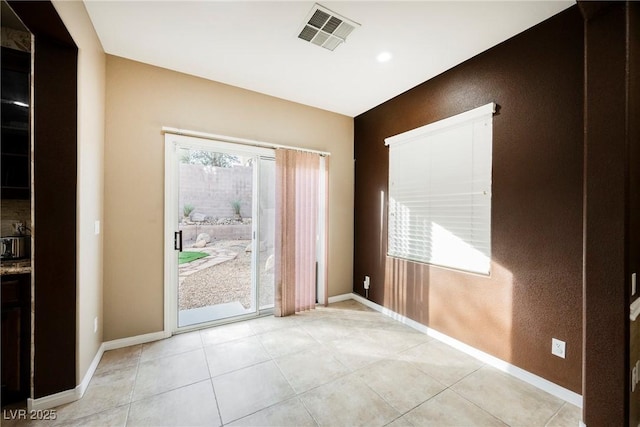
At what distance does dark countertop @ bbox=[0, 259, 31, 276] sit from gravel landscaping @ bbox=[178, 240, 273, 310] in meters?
1.55

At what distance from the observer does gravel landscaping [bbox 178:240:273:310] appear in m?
3.32

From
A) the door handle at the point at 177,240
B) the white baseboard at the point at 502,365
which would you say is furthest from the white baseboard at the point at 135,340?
the white baseboard at the point at 502,365

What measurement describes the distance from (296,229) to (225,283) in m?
1.38

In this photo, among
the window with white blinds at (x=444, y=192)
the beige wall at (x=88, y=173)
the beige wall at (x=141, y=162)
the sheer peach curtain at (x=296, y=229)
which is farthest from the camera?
the sheer peach curtain at (x=296, y=229)

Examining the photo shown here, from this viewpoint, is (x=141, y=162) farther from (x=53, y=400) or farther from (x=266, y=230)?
(x=53, y=400)

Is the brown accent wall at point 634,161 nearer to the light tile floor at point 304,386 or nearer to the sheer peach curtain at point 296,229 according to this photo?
the light tile floor at point 304,386

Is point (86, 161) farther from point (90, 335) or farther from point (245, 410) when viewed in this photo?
point (245, 410)

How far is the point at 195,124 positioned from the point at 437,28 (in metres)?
2.53

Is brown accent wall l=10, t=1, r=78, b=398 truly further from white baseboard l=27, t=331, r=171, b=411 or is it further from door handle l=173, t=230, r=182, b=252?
door handle l=173, t=230, r=182, b=252

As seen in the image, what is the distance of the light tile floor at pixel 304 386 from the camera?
168 centimetres

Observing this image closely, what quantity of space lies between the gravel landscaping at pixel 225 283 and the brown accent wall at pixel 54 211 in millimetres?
1452

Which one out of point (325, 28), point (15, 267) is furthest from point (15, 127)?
point (325, 28)

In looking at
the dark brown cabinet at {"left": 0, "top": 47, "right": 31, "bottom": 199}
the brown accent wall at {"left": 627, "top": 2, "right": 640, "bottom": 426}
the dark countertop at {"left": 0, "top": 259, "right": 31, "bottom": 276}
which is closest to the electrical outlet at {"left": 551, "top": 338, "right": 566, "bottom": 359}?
the brown accent wall at {"left": 627, "top": 2, "right": 640, "bottom": 426}

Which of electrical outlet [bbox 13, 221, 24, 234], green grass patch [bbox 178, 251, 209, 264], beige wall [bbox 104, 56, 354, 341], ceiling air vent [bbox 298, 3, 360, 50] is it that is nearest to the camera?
ceiling air vent [bbox 298, 3, 360, 50]
